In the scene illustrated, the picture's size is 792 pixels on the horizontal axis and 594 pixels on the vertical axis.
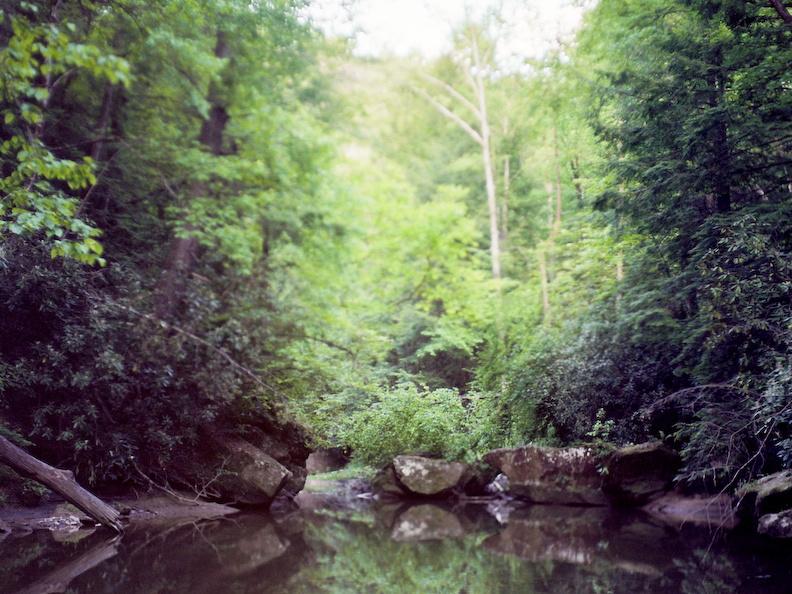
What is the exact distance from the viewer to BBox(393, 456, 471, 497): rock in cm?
948

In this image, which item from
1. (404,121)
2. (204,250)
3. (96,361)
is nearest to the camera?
(96,361)

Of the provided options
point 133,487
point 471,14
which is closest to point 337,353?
point 133,487

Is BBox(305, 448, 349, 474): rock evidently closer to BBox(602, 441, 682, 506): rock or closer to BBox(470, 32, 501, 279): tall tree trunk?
BBox(602, 441, 682, 506): rock

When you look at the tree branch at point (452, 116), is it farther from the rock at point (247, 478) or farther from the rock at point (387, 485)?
the rock at point (247, 478)

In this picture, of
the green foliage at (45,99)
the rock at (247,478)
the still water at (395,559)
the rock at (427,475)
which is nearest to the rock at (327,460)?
the rock at (427,475)

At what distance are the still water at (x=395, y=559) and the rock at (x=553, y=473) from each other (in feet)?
4.86

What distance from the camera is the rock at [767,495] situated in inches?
226

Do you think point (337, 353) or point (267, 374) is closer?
point (267, 374)

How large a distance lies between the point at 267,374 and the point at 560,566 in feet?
15.2

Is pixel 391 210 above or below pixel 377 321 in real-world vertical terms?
above

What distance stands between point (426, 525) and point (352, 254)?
552 cm

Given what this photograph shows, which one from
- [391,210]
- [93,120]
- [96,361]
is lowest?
[96,361]

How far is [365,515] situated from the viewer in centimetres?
802

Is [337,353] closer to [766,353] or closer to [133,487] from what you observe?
[133,487]
